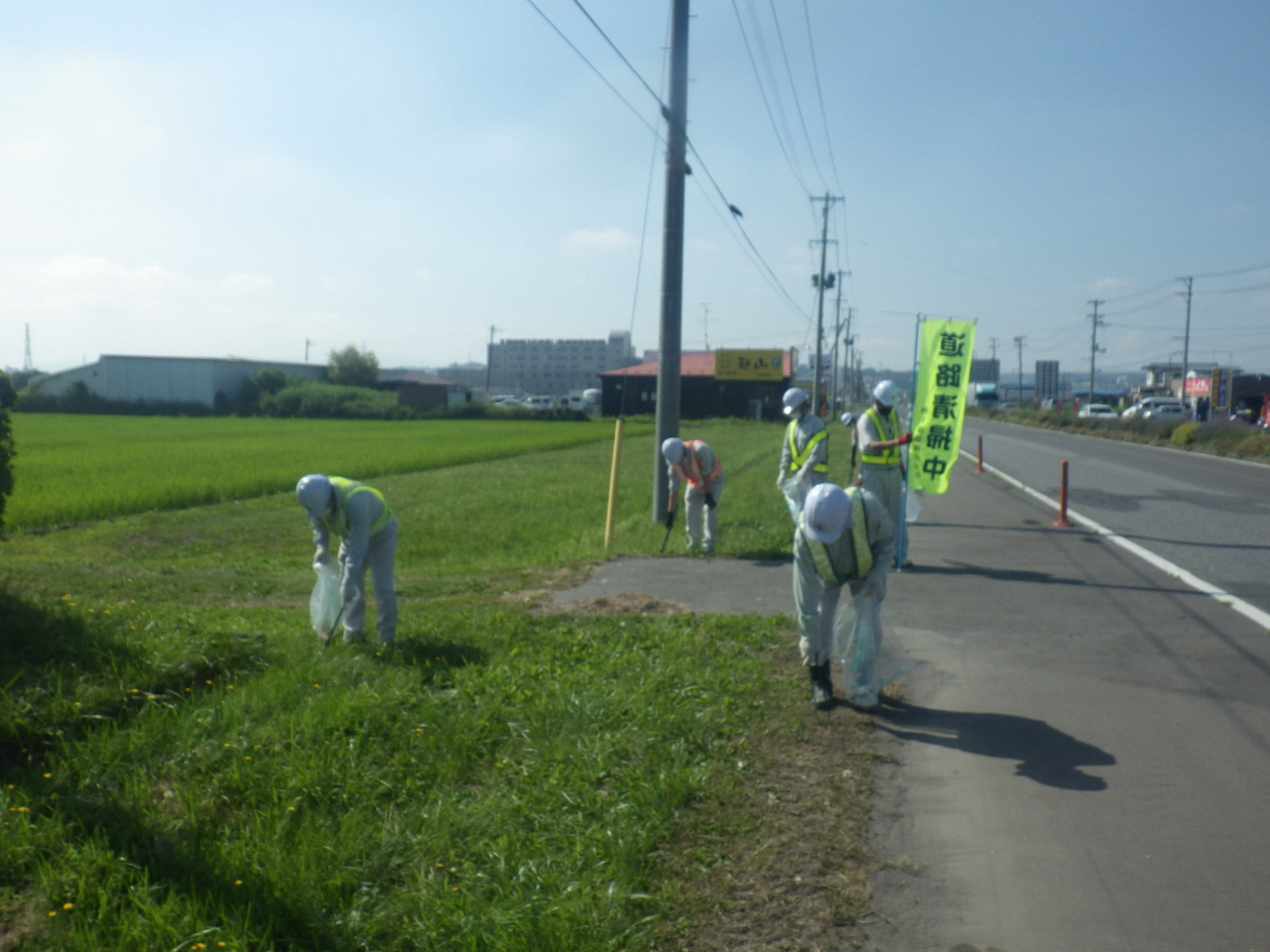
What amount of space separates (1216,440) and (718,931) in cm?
3478

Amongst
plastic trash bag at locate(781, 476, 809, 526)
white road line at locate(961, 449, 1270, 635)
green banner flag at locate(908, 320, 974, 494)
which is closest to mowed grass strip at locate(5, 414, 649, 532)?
plastic trash bag at locate(781, 476, 809, 526)

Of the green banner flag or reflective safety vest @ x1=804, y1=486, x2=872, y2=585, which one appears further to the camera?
the green banner flag

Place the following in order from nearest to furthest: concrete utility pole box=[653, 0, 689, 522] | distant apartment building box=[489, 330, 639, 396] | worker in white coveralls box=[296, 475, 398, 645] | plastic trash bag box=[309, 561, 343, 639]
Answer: worker in white coveralls box=[296, 475, 398, 645] → plastic trash bag box=[309, 561, 343, 639] → concrete utility pole box=[653, 0, 689, 522] → distant apartment building box=[489, 330, 639, 396]

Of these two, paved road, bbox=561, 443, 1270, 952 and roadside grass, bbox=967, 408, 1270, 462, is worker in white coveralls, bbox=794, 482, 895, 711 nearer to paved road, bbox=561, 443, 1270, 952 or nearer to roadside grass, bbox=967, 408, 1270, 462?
paved road, bbox=561, 443, 1270, 952

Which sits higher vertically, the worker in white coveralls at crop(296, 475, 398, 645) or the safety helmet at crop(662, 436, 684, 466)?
the safety helmet at crop(662, 436, 684, 466)

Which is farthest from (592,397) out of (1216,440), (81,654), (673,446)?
(81,654)

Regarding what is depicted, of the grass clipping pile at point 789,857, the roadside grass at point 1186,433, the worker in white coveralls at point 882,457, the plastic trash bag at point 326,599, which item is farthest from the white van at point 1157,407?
the grass clipping pile at point 789,857

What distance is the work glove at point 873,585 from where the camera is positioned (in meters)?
5.70

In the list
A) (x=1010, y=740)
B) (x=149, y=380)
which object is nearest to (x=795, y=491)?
(x=1010, y=740)

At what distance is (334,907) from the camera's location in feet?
12.2

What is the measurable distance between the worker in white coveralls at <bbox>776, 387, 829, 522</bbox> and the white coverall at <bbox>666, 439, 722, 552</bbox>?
2.96ft

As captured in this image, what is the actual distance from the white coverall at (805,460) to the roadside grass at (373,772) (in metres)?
2.80

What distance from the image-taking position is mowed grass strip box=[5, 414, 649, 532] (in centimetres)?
1653

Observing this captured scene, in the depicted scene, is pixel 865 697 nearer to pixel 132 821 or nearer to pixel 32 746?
pixel 132 821
